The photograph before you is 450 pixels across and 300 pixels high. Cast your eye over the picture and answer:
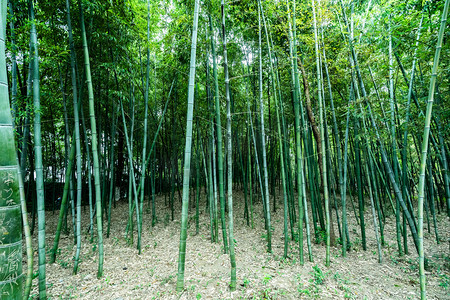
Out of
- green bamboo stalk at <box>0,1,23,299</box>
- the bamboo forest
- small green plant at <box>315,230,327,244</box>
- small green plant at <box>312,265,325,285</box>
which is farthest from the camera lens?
small green plant at <box>315,230,327,244</box>

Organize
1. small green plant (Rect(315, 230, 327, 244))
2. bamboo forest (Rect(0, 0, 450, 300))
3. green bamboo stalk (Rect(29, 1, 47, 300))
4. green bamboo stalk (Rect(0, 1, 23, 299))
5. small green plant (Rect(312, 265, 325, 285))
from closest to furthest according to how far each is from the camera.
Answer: green bamboo stalk (Rect(0, 1, 23, 299)), green bamboo stalk (Rect(29, 1, 47, 300)), bamboo forest (Rect(0, 0, 450, 300)), small green plant (Rect(312, 265, 325, 285)), small green plant (Rect(315, 230, 327, 244))

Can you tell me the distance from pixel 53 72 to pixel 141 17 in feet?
6.42

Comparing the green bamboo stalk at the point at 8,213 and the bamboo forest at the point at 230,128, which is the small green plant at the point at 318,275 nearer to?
the bamboo forest at the point at 230,128

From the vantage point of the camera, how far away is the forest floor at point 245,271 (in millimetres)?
2510

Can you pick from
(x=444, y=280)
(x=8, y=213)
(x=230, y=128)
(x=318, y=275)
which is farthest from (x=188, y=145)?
(x=444, y=280)

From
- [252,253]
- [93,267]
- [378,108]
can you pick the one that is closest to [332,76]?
[378,108]

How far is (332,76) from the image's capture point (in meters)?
3.94

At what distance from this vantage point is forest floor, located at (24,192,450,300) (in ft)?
8.23

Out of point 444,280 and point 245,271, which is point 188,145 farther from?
point 444,280

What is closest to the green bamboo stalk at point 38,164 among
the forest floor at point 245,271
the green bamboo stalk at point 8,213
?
the forest floor at point 245,271

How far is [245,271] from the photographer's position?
9.82 feet

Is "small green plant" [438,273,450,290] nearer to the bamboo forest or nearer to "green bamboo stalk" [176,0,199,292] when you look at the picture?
the bamboo forest

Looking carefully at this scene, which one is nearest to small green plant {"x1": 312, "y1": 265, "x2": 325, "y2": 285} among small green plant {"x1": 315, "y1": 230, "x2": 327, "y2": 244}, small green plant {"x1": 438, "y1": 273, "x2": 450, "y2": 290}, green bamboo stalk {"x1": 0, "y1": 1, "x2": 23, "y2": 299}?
small green plant {"x1": 315, "y1": 230, "x2": 327, "y2": 244}

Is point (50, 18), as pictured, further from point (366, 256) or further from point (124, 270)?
point (366, 256)
